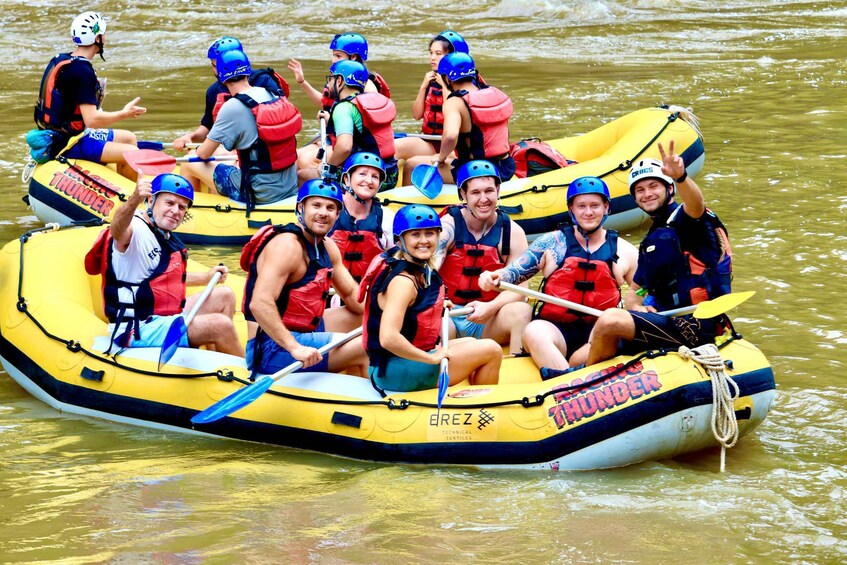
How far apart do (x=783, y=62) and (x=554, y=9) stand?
5.16m

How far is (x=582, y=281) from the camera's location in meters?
5.63

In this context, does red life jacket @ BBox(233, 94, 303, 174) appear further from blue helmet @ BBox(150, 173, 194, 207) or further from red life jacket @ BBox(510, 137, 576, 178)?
blue helmet @ BBox(150, 173, 194, 207)

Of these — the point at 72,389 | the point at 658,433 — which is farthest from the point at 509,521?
the point at 72,389

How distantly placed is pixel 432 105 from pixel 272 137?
1511 millimetres

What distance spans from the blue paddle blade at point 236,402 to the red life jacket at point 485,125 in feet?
11.1

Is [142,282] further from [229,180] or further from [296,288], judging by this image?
[229,180]

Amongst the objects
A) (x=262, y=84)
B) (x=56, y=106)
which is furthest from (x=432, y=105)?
(x=56, y=106)

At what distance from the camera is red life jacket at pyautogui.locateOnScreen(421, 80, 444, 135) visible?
8960 millimetres

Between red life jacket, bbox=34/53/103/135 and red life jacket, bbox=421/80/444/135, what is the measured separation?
2298mm

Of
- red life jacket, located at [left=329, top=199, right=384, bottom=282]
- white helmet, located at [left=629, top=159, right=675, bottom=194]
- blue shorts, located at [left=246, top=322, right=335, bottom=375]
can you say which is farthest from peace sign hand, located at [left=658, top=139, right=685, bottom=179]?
red life jacket, located at [left=329, top=199, right=384, bottom=282]

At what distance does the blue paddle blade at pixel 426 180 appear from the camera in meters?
6.16

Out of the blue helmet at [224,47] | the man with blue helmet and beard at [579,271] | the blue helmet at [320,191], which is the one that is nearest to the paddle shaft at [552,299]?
the man with blue helmet and beard at [579,271]

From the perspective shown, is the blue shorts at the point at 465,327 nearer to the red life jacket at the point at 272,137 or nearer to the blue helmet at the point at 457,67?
the red life jacket at the point at 272,137

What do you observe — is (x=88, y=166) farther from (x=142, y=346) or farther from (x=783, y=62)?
(x=783, y=62)
